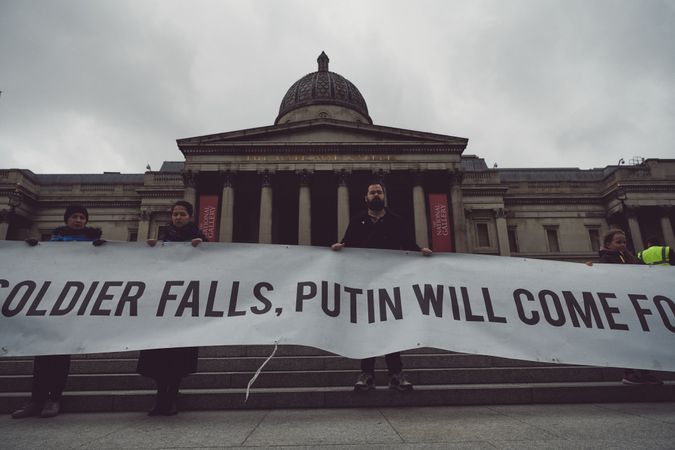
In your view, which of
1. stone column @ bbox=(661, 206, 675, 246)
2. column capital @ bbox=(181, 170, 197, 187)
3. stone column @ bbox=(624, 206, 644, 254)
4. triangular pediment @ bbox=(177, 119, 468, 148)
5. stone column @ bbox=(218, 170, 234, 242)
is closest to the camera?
stone column @ bbox=(218, 170, 234, 242)

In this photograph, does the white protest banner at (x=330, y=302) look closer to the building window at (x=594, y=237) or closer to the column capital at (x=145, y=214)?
the column capital at (x=145, y=214)

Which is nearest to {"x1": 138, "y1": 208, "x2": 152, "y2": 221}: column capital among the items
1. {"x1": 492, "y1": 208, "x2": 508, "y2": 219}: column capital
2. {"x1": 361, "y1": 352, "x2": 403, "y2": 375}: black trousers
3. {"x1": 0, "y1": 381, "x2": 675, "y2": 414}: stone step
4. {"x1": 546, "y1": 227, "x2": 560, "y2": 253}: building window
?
{"x1": 492, "y1": 208, "x2": 508, "y2": 219}: column capital

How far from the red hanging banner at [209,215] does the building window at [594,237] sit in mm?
32152

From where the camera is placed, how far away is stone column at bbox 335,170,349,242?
26452mm

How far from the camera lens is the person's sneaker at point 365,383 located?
495 centimetres

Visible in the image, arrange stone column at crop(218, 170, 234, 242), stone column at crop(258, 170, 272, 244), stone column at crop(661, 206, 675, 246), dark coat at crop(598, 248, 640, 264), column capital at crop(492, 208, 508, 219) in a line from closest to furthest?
1. dark coat at crop(598, 248, 640, 264)
2. stone column at crop(258, 170, 272, 244)
3. stone column at crop(218, 170, 234, 242)
4. stone column at crop(661, 206, 675, 246)
5. column capital at crop(492, 208, 508, 219)

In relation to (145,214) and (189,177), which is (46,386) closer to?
(189,177)

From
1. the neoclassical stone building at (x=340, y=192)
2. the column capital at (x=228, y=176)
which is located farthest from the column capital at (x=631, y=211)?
the column capital at (x=228, y=176)

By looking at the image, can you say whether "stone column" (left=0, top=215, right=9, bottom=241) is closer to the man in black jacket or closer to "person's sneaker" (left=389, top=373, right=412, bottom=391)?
the man in black jacket

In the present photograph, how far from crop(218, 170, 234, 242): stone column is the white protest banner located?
2255 centimetres

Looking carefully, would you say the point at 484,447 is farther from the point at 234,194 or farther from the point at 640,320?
the point at 234,194

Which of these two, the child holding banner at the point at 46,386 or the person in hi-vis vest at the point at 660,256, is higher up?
the person in hi-vis vest at the point at 660,256

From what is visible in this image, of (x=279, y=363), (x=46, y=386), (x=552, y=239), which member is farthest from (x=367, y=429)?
(x=552, y=239)

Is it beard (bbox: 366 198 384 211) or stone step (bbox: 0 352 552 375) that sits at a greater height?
beard (bbox: 366 198 384 211)
